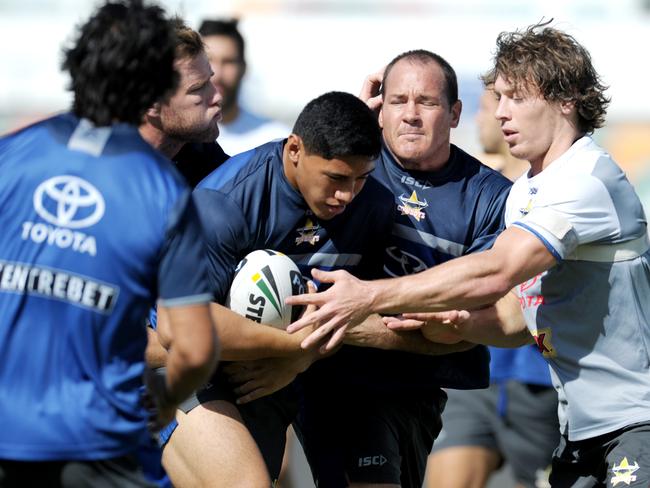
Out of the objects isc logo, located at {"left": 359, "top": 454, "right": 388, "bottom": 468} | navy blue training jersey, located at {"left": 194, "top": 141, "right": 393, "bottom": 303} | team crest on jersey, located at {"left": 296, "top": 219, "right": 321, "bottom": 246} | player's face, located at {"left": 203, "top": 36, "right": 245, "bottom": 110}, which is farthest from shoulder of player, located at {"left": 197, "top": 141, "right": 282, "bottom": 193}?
player's face, located at {"left": 203, "top": 36, "right": 245, "bottom": 110}

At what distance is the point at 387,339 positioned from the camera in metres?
6.03

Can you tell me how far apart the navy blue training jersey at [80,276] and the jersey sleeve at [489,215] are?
2.46 metres

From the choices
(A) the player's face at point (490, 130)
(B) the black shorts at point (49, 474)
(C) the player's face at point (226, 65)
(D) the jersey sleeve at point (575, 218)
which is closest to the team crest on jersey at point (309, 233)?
(D) the jersey sleeve at point (575, 218)

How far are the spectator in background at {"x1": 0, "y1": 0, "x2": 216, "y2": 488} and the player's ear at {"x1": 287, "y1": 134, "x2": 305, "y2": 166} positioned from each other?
1641 millimetres

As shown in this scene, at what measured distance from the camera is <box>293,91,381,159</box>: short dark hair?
18.1 ft

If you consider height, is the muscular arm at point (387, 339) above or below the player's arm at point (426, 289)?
below

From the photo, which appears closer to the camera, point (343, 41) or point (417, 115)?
point (417, 115)

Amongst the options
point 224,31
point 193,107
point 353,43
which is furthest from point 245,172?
point 353,43

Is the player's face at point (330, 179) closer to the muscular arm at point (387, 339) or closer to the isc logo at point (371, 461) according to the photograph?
the muscular arm at point (387, 339)

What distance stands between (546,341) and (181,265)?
7.19ft

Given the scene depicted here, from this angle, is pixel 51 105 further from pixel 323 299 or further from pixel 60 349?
pixel 60 349

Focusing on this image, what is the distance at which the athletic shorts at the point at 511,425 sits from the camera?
841 cm

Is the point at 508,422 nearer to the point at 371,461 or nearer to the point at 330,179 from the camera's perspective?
the point at 371,461

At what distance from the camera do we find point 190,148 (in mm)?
6516
